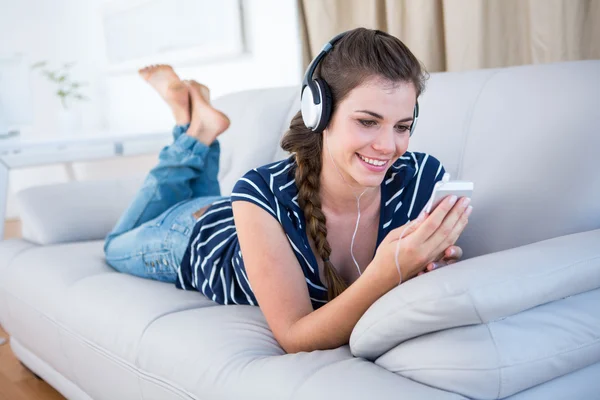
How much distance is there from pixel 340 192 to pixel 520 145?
1.18ft

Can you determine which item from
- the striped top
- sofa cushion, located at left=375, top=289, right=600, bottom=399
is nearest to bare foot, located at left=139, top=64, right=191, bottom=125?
the striped top

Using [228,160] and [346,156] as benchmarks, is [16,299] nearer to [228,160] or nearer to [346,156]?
[228,160]

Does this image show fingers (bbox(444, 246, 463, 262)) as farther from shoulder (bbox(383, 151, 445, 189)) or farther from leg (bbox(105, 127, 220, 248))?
leg (bbox(105, 127, 220, 248))

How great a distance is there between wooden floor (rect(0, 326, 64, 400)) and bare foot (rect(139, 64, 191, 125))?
2.71 ft

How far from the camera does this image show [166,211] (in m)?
1.74

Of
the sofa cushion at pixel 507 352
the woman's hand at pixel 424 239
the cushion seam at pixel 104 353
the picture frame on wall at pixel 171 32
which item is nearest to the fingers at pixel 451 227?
the woman's hand at pixel 424 239

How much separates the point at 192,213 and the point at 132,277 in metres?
0.22

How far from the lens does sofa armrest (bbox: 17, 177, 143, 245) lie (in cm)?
201

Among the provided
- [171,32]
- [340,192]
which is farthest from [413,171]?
[171,32]

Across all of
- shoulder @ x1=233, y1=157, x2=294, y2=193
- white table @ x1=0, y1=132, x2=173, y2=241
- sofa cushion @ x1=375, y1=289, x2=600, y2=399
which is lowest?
sofa cushion @ x1=375, y1=289, x2=600, y2=399

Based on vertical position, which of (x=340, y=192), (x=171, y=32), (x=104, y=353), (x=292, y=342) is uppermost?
→ (x=171, y=32)

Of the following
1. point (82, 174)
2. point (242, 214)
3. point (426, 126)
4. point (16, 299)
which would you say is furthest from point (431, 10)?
point (82, 174)

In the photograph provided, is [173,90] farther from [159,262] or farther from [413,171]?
[413,171]

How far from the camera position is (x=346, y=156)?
Result: 3.76 ft
